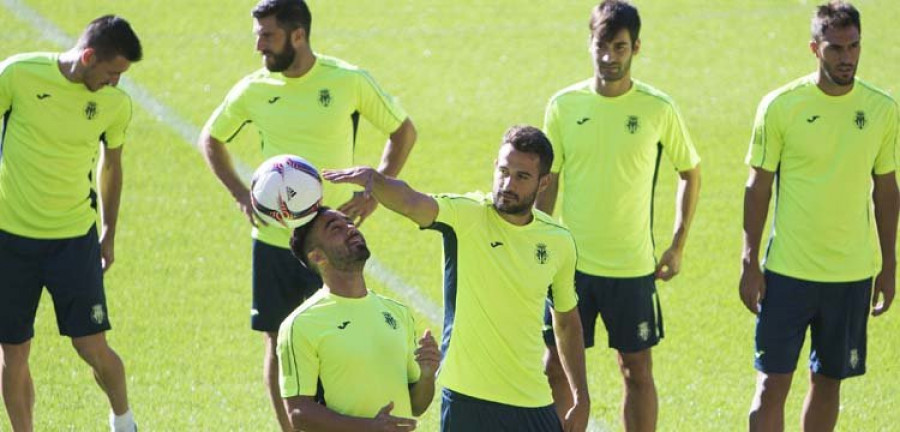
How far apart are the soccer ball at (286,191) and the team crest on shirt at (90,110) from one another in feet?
4.85

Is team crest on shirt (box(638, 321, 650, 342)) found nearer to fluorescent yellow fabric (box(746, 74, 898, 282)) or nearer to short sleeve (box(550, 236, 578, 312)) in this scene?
fluorescent yellow fabric (box(746, 74, 898, 282))

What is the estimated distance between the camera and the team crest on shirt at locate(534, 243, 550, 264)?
22.3ft

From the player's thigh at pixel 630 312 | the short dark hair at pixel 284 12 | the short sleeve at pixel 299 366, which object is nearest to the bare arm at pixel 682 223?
the player's thigh at pixel 630 312

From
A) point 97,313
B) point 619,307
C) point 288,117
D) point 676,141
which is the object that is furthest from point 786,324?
point 97,313

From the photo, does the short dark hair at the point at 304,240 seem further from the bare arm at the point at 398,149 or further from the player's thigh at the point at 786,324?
the player's thigh at the point at 786,324

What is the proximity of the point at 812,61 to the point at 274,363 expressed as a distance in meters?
11.3

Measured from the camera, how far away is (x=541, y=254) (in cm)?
680

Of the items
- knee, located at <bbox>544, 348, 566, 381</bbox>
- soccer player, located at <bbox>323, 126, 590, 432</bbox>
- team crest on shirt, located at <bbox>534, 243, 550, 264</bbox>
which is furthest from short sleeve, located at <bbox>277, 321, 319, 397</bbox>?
knee, located at <bbox>544, 348, 566, 381</bbox>

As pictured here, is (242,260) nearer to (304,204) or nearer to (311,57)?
(311,57)

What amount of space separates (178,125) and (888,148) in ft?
31.8

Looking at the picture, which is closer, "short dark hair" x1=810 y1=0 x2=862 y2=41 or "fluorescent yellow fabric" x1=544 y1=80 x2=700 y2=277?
"short dark hair" x1=810 y1=0 x2=862 y2=41

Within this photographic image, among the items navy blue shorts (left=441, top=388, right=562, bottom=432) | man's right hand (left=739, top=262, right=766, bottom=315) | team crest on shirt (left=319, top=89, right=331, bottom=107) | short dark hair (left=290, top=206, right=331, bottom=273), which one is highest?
team crest on shirt (left=319, top=89, right=331, bottom=107)

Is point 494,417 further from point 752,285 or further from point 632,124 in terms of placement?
point 632,124

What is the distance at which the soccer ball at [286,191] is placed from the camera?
7.16 m
